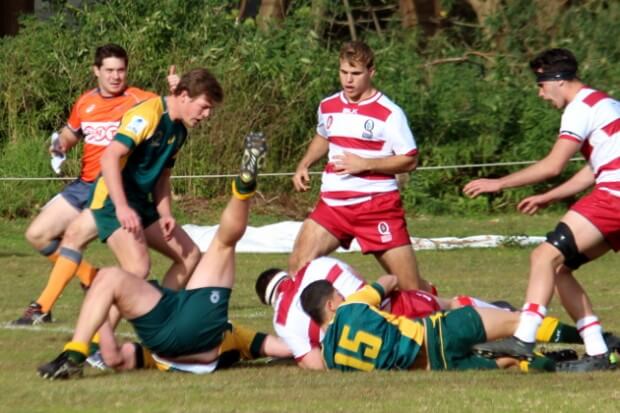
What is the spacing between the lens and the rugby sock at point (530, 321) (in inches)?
328

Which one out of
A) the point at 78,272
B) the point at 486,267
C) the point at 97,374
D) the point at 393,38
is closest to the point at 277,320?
the point at 97,374

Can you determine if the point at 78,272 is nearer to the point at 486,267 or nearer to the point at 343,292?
the point at 343,292

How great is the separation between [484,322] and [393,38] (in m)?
14.4

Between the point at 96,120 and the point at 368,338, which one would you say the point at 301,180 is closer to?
the point at 96,120

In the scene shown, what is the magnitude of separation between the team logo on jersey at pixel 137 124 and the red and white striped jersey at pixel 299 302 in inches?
49.7

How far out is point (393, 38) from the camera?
2272 centimetres

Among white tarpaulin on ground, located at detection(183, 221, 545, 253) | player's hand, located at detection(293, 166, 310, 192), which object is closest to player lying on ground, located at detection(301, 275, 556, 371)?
player's hand, located at detection(293, 166, 310, 192)

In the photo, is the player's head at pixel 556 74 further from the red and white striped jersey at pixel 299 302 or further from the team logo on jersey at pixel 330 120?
the team logo on jersey at pixel 330 120

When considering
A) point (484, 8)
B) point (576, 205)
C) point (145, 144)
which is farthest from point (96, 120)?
point (484, 8)

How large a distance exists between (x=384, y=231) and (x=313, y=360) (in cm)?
184

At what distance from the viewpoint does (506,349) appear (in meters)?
8.27

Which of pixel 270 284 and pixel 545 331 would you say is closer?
pixel 545 331

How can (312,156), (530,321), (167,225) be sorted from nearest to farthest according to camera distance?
1. (530,321)
2. (167,225)
3. (312,156)

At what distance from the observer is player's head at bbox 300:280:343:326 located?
8609mm
